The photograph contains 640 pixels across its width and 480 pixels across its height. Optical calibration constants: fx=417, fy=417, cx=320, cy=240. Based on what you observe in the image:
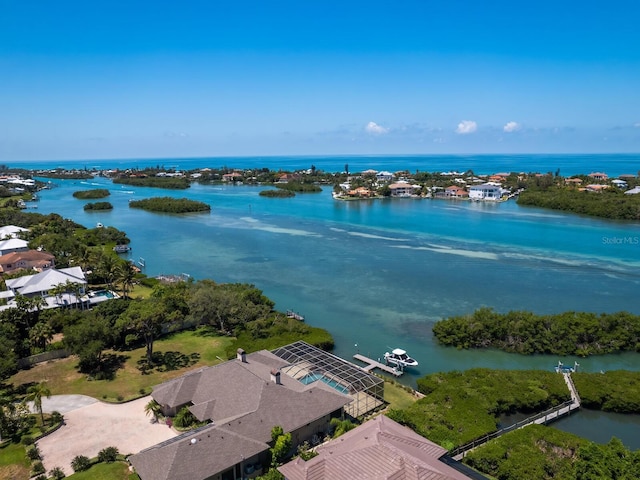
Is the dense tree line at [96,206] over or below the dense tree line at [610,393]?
over

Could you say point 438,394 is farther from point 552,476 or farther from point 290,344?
point 290,344

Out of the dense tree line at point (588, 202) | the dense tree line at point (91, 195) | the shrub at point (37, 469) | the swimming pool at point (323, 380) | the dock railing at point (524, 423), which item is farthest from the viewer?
the dense tree line at point (91, 195)

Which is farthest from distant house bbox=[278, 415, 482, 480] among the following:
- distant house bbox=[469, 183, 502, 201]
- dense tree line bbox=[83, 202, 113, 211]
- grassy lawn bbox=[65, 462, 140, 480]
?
distant house bbox=[469, 183, 502, 201]

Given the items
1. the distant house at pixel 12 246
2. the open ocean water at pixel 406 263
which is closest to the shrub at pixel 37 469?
Answer: the open ocean water at pixel 406 263

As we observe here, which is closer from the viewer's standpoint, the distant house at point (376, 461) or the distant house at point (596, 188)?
the distant house at point (376, 461)

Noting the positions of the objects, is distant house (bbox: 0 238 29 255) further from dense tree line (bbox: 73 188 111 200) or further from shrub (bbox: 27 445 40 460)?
dense tree line (bbox: 73 188 111 200)

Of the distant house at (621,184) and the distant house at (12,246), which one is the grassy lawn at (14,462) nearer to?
the distant house at (12,246)

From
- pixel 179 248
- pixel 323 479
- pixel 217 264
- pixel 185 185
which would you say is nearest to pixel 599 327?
pixel 323 479
